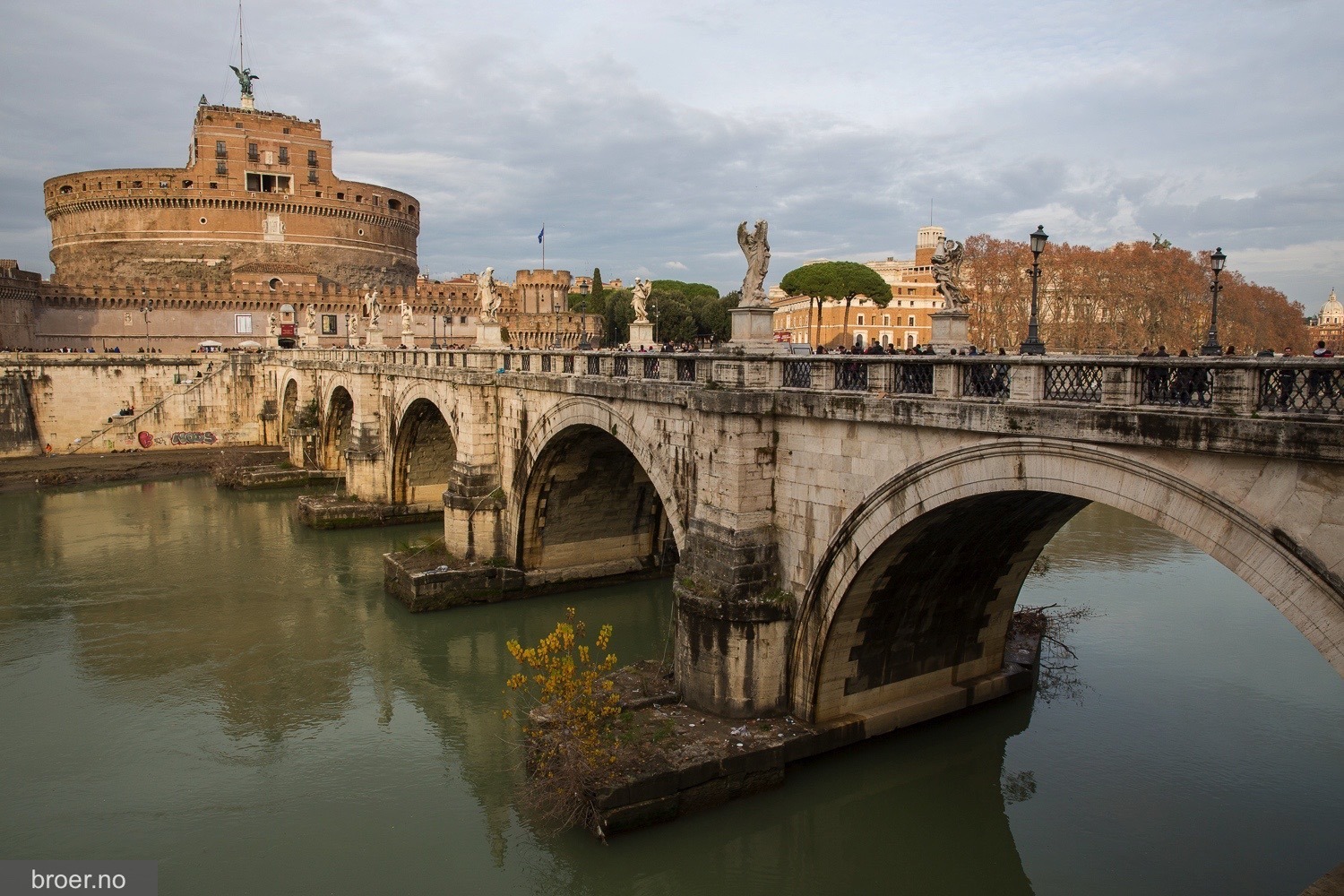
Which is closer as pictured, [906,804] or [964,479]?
[964,479]

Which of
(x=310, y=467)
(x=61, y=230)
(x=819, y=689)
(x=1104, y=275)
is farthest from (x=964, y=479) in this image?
(x=61, y=230)

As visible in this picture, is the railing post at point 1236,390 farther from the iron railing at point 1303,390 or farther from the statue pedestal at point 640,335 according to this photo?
the statue pedestal at point 640,335

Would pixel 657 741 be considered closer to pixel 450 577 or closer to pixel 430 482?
pixel 450 577

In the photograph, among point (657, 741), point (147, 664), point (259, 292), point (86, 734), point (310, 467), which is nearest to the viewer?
point (657, 741)

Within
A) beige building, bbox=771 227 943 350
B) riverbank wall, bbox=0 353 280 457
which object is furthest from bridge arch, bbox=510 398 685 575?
beige building, bbox=771 227 943 350

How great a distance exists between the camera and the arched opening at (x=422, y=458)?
25703 millimetres

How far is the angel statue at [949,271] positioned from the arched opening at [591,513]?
883 cm

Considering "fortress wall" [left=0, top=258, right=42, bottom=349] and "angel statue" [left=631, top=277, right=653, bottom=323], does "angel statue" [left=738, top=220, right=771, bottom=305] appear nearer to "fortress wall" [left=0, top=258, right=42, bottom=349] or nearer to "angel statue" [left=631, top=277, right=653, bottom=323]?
"angel statue" [left=631, top=277, right=653, bottom=323]

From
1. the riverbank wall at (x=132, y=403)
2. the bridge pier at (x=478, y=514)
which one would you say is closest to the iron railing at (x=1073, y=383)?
the bridge pier at (x=478, y=514)

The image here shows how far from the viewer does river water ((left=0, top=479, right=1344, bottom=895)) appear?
33.9 feet

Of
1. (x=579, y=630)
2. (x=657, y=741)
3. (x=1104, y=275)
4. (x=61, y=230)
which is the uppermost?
(x=61, y=230)

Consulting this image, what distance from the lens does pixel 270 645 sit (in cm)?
1727

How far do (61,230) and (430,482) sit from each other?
5348 cm

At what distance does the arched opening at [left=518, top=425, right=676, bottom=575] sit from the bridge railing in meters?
4.20
